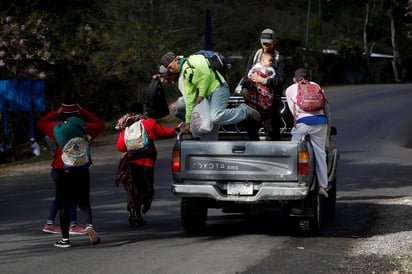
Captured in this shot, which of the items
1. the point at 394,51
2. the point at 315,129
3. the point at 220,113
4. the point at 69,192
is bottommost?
the point at 69,192

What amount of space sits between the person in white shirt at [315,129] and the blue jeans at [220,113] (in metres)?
0.69

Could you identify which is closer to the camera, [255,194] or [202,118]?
[255,194]

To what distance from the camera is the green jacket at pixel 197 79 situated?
406 inches

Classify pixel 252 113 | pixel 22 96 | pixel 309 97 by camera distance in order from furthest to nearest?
pixel 22 96, pixel 252 113, pixel 309 97

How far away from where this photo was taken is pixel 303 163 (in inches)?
389

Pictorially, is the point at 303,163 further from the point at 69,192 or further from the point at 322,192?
the point at 69,192

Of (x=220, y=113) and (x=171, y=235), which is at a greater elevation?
(x=220, y=113)

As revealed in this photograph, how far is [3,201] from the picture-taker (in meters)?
13.9

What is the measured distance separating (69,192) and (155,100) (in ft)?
7.46

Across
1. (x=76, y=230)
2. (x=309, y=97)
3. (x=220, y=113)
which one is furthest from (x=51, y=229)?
(x=309, y=97)

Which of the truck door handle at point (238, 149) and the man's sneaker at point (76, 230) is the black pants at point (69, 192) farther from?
the truck door handle at point (238, 149)

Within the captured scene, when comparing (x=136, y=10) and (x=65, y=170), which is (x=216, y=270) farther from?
(x=136, y=10)

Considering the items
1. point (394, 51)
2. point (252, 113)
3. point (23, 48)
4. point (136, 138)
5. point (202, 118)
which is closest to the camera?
point (202, 118)

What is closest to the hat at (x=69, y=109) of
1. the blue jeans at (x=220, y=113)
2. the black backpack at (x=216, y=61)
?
the blue jeans at (x=220, y=113)
